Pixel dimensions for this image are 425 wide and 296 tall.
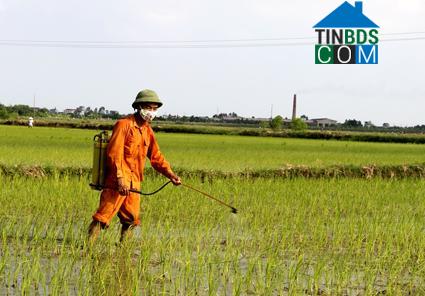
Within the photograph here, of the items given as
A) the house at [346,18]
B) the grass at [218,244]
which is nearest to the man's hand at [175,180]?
the grass at [218,244]

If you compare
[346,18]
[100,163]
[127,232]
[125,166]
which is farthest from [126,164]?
[346,18]

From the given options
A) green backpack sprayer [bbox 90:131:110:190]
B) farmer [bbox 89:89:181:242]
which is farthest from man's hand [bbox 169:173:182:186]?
green backpack sprayer [bbox 90:131:110:190]

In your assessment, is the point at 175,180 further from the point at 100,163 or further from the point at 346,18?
the point at 346,18

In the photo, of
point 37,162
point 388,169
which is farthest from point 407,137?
point 37,162

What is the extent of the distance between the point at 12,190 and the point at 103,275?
12.6 feet

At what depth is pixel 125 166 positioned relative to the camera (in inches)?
185

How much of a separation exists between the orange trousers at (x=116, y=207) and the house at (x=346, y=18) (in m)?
28.0

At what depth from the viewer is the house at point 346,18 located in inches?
1249

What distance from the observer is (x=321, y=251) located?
4859 mm

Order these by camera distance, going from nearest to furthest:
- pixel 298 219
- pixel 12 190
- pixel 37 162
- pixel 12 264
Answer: pixel 12 264 < pixel 298 219 < pixel 12 190 < pixel 37 162

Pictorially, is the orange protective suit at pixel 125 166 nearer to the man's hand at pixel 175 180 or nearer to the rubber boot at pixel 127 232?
the rubber boot at pixel 127 232

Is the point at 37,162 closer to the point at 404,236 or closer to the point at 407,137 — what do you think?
the point at 404,236

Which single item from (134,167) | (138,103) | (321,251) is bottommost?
(321,251)

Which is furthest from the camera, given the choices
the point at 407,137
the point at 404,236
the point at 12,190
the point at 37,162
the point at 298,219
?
the point at 407,137
